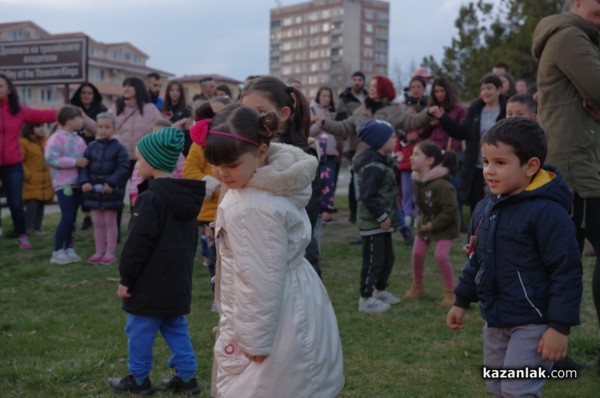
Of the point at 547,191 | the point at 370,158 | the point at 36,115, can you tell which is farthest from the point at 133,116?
the point at 547,191

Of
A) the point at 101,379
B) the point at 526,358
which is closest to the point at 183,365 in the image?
the point at 101,379

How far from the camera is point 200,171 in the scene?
6406 mm

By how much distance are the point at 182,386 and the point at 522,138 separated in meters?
2.55

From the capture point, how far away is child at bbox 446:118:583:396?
2875 mm

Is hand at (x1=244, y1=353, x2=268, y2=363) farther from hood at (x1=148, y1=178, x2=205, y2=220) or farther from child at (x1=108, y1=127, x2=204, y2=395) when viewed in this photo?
hood at (x1=148, y1=178, x2=205, y2=220)

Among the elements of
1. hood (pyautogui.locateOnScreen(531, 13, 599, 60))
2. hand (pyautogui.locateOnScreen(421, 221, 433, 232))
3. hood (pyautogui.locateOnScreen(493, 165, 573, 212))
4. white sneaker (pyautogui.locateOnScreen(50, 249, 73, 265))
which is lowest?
white sneaker (pyautogui.locateOnScreen(50, 249, 73, 265))

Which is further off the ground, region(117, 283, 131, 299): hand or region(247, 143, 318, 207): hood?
region(247, 143, 318, 207): hood

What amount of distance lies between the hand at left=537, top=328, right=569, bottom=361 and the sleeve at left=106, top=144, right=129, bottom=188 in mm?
6374

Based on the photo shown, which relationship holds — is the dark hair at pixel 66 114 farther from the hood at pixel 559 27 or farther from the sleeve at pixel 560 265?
the sleeve at pixel 560 265

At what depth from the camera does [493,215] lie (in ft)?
Result: 10.2

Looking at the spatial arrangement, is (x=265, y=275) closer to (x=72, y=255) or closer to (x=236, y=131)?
(x=236, y=131)

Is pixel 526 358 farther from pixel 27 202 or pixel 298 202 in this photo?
pixel 27 202

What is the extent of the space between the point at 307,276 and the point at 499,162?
3.18 feet

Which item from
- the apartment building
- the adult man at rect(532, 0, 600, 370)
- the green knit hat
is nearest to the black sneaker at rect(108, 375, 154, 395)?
the green knit hat
